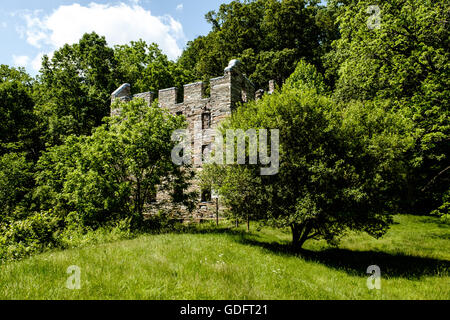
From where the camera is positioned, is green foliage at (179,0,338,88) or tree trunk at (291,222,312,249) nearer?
tree trunk at (291,222,312,249)

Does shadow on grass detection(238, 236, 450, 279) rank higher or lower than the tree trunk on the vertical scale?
lower

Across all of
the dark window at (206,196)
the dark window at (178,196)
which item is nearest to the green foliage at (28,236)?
the dark window at (178,196)

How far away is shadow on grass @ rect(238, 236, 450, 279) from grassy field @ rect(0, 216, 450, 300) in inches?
1.2

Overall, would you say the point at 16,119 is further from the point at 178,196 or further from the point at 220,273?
the point at 220,273

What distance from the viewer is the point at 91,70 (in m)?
28.8

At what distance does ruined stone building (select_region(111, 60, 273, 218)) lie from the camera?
16.4 m

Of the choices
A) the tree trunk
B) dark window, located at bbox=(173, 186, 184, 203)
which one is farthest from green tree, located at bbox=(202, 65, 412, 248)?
dark window, located at bbox=(173, 186, 184, 203)

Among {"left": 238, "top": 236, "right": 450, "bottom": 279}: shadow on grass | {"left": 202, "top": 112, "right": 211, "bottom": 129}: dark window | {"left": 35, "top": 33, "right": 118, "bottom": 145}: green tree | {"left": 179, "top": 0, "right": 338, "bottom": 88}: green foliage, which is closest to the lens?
{"left": 238, "top": 236, "right": 450, "bottom": 279}: shadow on grass

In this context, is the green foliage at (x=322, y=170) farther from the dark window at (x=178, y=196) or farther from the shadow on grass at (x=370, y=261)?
the dark window at (x=178, y=196)

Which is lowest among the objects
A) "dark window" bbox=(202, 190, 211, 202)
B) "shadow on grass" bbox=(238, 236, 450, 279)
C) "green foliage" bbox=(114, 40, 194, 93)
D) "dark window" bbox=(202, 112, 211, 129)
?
"shadow on grass" bbox=(238, 236, 450, 279)

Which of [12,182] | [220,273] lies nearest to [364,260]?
[220,273]

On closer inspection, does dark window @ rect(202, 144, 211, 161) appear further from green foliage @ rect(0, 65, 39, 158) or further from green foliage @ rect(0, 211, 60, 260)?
green foliage @ rect(0, 65, 39, 158)
